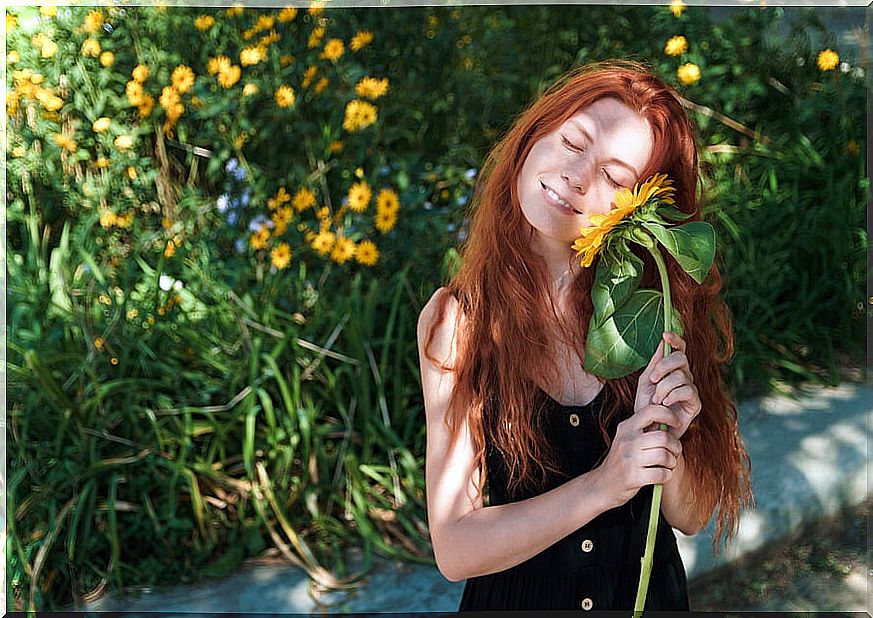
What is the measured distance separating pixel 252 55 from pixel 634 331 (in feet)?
5.41

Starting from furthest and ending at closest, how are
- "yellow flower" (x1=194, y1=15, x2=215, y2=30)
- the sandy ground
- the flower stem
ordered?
"yellow flower" (x1=194, y1=15, x2=215, y2=30) < the sandy ground < the flower stem

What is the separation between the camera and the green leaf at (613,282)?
1.15 metres

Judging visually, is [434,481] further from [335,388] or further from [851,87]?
[851,87]

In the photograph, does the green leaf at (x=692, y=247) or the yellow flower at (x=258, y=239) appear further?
the yellow flower at (x=258, y=239)

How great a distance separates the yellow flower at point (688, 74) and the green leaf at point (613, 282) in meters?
1.48

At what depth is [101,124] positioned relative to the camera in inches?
95.1

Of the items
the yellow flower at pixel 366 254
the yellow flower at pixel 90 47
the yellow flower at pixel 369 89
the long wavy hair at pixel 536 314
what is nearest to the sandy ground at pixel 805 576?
the long wavy hair at pixel 536 314

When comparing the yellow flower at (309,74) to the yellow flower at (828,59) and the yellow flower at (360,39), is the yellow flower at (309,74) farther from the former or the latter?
the yellow flower at (828,59)

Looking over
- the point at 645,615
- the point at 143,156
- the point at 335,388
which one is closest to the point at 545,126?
the point at 645,615

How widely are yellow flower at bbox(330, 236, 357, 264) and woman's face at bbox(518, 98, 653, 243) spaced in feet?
4.06


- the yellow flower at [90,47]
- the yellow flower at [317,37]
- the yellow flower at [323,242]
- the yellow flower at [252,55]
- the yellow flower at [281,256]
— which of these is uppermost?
the yellow flower at [317,37]

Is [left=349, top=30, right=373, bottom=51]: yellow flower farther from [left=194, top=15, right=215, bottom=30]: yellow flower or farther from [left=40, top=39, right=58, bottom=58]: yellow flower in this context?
[left=40, top=39, right=58, bottom=58]: yellow flower

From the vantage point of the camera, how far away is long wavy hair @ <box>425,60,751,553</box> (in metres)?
1.24

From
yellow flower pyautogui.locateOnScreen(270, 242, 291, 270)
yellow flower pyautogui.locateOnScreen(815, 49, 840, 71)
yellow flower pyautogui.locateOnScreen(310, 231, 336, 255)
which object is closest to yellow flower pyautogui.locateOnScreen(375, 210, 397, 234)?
yellow flower pyautogui.locateOnScreen(310, 231, 336, 255)
